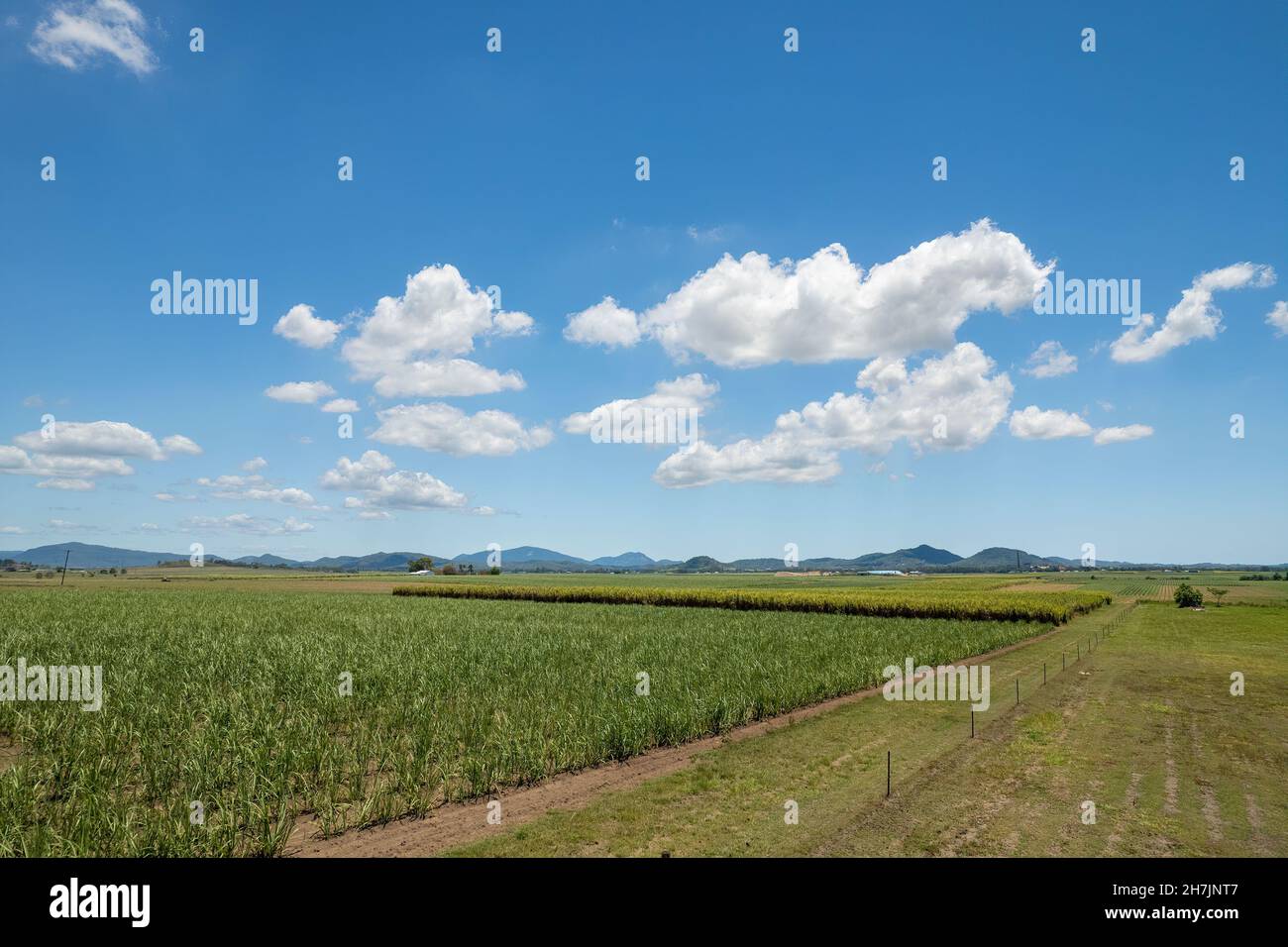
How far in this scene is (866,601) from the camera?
5088cm

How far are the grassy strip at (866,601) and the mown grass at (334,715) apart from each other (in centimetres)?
1913

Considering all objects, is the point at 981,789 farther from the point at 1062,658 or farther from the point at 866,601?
the point at 866,601

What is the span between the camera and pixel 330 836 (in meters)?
9.00

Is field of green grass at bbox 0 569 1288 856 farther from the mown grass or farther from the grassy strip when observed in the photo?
the grassy strip

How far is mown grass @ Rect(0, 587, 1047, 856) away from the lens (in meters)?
9.04

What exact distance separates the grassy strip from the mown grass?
62.8ft

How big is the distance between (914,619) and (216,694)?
4209 centimetres

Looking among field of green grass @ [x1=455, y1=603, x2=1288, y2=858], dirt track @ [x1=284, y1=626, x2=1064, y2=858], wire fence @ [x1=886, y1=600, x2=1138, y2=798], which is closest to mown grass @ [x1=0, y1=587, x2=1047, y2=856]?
dirt track @ [x1=284, y1=626, x2=1064, y2=858]

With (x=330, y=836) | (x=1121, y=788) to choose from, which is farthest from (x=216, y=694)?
(x=1121, y=788)

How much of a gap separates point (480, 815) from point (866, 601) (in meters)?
46.2

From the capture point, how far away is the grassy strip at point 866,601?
153ft
